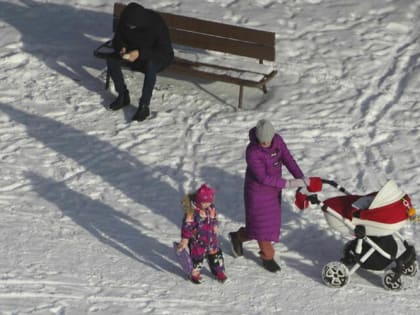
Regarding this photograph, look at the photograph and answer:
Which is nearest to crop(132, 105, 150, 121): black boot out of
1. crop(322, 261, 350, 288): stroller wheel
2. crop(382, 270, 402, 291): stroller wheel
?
crop(322, 261, 350, 288): stroller wheel

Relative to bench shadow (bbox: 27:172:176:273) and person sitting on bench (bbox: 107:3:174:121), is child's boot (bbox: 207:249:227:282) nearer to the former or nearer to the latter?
bench shadow (bbox: 27:172:176:273)

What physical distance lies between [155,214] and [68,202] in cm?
95

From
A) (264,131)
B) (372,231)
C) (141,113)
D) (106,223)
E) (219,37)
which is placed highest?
(264,131)

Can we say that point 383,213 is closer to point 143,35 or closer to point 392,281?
point 392,281

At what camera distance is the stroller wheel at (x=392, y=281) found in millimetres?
10070

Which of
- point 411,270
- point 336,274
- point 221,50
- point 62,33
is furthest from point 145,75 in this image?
point 411,270

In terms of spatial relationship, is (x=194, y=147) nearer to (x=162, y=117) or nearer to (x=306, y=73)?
(x=162, y=117)

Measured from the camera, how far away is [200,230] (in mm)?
9805

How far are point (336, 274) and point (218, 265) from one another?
3.59 ft

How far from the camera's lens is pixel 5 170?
12.2 m

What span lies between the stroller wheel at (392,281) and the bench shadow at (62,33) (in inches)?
214

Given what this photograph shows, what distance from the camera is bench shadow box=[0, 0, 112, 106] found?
1462cm

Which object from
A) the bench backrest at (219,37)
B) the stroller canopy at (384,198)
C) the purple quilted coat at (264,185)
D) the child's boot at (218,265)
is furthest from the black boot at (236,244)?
the bench backrest at (219,37)

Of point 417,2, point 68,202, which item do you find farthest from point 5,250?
point 417,2
